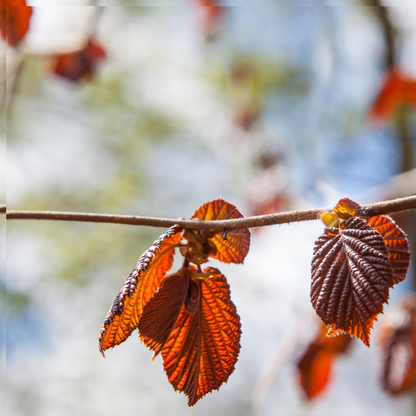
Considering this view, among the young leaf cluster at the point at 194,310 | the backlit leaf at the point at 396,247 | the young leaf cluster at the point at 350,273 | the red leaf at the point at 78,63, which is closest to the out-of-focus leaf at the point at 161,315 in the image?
the young leaf cluster at the point at 194,310

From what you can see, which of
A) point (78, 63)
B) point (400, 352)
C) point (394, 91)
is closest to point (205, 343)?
point (400, 352)

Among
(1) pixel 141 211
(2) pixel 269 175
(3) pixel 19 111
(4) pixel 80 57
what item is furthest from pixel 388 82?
(3) pixel 19 111

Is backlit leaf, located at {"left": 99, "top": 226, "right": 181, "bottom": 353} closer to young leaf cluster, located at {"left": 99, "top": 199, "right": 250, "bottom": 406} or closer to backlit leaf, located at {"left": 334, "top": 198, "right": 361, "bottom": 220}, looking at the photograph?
young leaf cluster, located at {"left": 99, "top": 199, "right": 250, "bottom": 406}

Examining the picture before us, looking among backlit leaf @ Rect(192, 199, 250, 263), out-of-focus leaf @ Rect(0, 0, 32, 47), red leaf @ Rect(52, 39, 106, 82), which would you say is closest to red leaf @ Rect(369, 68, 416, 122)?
red leaf @ Rect(52, 39, 106, 82)

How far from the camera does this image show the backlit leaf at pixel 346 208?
1.31 ft

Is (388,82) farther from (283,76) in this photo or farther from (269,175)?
(283,76)

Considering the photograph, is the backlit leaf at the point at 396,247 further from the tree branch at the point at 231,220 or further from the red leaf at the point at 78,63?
the red leaf at the point at 78,63

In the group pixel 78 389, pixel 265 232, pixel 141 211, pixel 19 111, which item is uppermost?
pixel 265 232

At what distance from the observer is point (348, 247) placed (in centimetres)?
39

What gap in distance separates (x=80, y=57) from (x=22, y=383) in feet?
17.5

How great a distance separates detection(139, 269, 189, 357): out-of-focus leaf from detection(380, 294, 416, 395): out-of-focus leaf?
934 millimetres

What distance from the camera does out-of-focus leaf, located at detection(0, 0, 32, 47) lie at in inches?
37.1

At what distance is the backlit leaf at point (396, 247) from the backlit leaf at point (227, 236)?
18 centimetres

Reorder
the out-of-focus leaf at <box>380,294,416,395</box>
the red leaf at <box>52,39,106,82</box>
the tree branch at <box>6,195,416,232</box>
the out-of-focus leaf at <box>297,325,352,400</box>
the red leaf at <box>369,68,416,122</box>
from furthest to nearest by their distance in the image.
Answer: the red leaf at <box>369,68,416,122</box> < the red leaf at <box>52,39,106,82</box> < the out-of-focus leaf at <box>297,325,352,400</box> < the out-of-focus leaf at <box>380,294,416,395</box> < the tree branch at <box>6,195,416,232</box>
